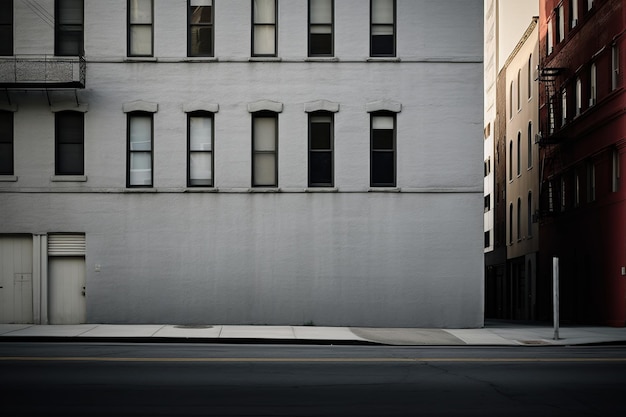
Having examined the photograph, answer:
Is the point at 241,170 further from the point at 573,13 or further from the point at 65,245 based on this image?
the point at 573,13

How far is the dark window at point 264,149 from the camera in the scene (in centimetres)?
2736

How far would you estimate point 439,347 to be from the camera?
21.3 meters

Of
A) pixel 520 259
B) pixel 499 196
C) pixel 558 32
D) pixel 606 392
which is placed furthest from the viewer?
pixel 499 196

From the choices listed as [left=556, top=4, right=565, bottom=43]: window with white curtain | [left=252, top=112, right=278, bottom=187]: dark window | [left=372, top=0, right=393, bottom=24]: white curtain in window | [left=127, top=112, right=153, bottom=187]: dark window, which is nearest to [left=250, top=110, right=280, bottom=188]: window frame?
[left=252, top=112, right=278, bottom=187]: dark window

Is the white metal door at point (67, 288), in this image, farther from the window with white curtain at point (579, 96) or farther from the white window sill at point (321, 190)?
the window with white curtain at point (579, 96)

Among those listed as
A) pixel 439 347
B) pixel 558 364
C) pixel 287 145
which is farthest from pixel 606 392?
pixel 287 145

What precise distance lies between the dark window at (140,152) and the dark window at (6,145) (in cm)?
355

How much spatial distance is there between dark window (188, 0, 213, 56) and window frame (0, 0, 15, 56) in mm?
5323

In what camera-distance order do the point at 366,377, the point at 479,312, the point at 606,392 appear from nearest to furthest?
1. the point at 606,392
2. the point at 366,377
3. the point at 479,312

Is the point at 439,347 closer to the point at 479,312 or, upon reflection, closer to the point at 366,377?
the point at 479,312

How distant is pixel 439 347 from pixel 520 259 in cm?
3054

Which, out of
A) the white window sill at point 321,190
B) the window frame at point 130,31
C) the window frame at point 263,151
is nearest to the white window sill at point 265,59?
the window frame at point 263,151

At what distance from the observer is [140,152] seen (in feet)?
89.7

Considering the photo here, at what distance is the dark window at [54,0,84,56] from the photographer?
27391 mm
